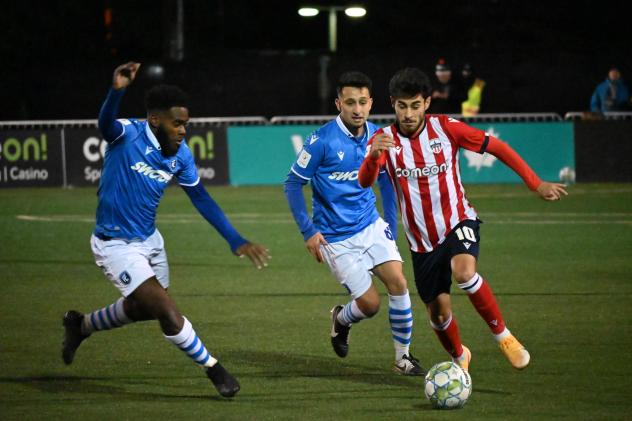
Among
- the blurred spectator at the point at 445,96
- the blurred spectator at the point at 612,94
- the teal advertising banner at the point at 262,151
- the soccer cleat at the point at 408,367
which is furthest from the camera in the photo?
the blurred spectator at the point at 612,94

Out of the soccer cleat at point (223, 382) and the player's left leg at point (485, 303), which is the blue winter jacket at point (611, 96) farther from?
the soccer cleat at point (223, 382)

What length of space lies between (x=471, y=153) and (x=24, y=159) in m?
8.54

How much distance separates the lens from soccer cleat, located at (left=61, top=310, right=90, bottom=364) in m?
8.33

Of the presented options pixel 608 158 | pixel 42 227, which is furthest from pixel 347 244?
pixel 608 158

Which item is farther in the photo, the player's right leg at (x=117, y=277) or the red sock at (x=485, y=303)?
the red sock at (x=485, y=303)

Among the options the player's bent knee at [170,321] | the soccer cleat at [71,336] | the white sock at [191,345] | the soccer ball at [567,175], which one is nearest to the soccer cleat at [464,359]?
the white sock at [191,345]

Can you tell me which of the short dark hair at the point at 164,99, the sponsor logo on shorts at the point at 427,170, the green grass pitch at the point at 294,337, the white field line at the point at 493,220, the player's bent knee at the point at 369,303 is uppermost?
the short dark hair at the point at 164,99

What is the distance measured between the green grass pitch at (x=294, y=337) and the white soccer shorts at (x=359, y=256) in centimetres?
57

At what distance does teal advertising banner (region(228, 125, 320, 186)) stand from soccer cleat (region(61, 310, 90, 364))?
49.9 feet

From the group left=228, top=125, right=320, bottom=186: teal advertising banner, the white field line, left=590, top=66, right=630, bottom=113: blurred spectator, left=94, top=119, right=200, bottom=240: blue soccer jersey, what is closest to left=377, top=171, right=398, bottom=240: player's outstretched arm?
left=94, top=119, right=200, bottom=240: blue soccer jersey

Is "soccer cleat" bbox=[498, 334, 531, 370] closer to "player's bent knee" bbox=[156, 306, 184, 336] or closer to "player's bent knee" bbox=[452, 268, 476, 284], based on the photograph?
"player's bent knee" bbox=[452, 268, 476, 284]

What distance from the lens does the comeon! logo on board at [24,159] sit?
2384cm

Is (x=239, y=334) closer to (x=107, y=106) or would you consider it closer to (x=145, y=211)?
(x=145, y=211)

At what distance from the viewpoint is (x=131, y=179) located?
7.64 m
